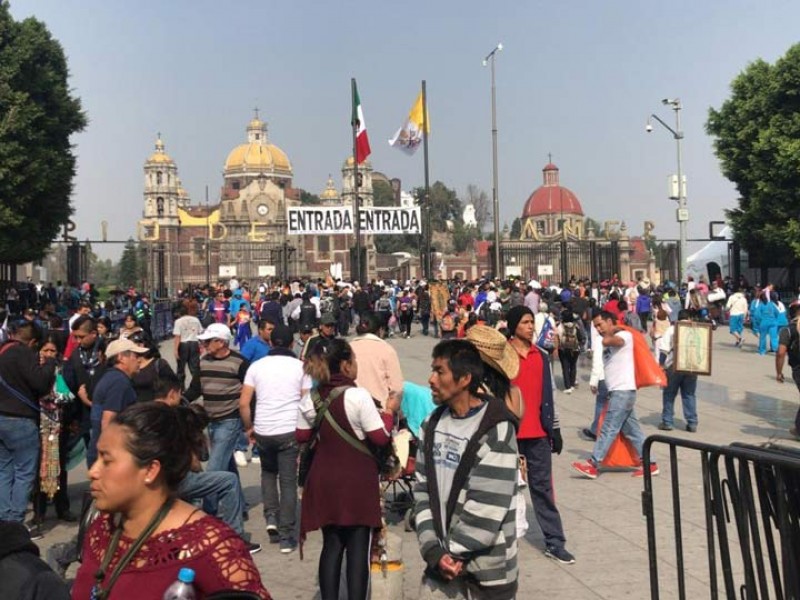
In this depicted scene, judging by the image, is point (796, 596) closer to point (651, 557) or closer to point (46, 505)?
point (651, 557)

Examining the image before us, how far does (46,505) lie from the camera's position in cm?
775

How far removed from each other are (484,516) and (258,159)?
109920 mm

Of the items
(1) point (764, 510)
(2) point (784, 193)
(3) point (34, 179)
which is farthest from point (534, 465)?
(2) point (784, 193)

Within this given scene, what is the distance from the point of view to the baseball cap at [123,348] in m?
6.61

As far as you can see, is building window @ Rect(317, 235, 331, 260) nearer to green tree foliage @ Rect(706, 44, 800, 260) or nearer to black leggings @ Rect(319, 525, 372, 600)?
Result: green tree foliage @ Rect(706, 44, 800, 260)

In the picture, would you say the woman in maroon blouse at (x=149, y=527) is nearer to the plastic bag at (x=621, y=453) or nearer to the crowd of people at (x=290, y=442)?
the crowd of people at (x=290, y=442)

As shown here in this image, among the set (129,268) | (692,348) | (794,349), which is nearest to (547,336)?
(692,348)

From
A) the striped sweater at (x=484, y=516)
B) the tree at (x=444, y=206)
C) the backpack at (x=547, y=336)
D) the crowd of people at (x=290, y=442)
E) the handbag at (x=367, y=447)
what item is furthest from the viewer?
the tree at (x=444, y=206)

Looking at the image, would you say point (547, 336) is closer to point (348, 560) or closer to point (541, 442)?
point (541, 442)

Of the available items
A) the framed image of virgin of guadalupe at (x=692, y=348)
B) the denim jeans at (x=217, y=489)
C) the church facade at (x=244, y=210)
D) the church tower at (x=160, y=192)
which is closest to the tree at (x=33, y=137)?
the framed image of virgin of guadalupe at (x=692, y=348)

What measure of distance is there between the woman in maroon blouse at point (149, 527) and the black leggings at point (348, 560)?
243 centimetres

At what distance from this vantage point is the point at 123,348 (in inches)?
260

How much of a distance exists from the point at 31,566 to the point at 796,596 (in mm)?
2579

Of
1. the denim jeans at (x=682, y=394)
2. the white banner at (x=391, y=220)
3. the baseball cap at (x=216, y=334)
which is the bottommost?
the denim jeans at (x=682, y=394)
